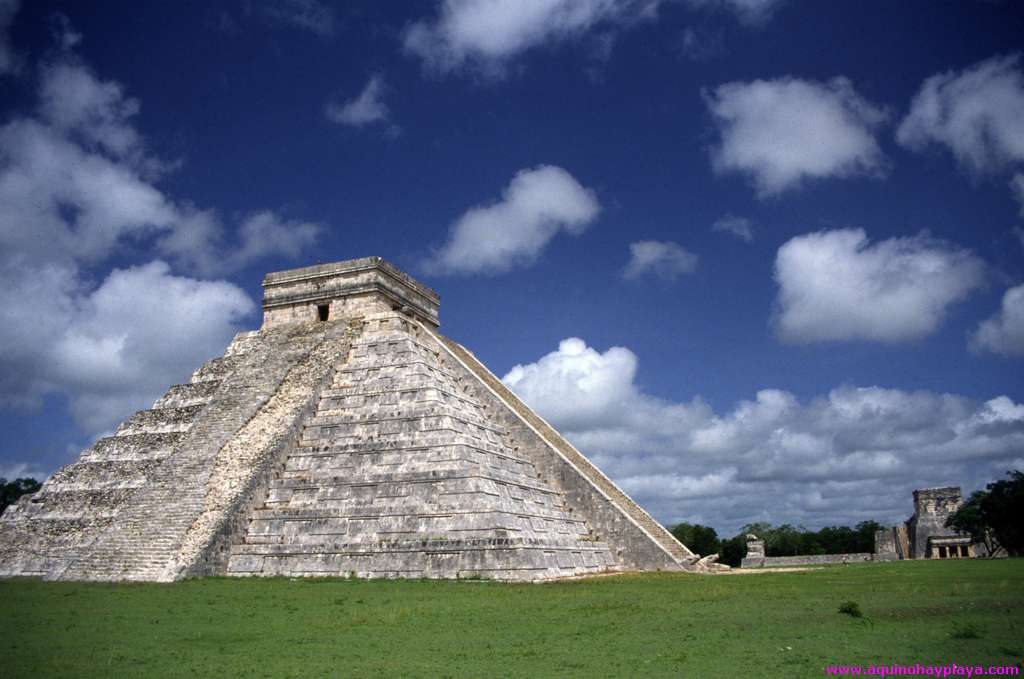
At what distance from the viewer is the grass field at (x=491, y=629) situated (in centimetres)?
648

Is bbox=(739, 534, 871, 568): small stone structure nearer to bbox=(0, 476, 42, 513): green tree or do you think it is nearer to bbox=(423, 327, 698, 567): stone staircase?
bbox=(423, 327, 698, 567): stone staircase

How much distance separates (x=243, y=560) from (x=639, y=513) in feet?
33.6

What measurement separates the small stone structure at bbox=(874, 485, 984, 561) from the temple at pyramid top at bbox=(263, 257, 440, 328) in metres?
26.9

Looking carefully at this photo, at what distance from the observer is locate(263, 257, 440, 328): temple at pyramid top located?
21812 mm

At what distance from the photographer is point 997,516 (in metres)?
33.8

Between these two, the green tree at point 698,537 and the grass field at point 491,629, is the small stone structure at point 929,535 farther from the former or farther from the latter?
the grass field at point 491,629

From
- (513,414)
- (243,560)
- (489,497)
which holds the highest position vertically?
(513,414)

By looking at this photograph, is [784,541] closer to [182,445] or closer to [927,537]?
[927,537]

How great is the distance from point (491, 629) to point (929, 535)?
3649 cm

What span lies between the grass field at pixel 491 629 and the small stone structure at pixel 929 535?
26588mm

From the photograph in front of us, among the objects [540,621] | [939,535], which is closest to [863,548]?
[939,535]

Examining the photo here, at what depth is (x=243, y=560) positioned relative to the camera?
49.4 ft

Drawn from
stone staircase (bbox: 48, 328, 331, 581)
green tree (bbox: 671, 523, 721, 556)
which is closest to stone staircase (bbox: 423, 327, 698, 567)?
stone staircase (bbox: 48, 328, 331, 581)

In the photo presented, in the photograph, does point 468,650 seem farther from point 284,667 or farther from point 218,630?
point 218,630
